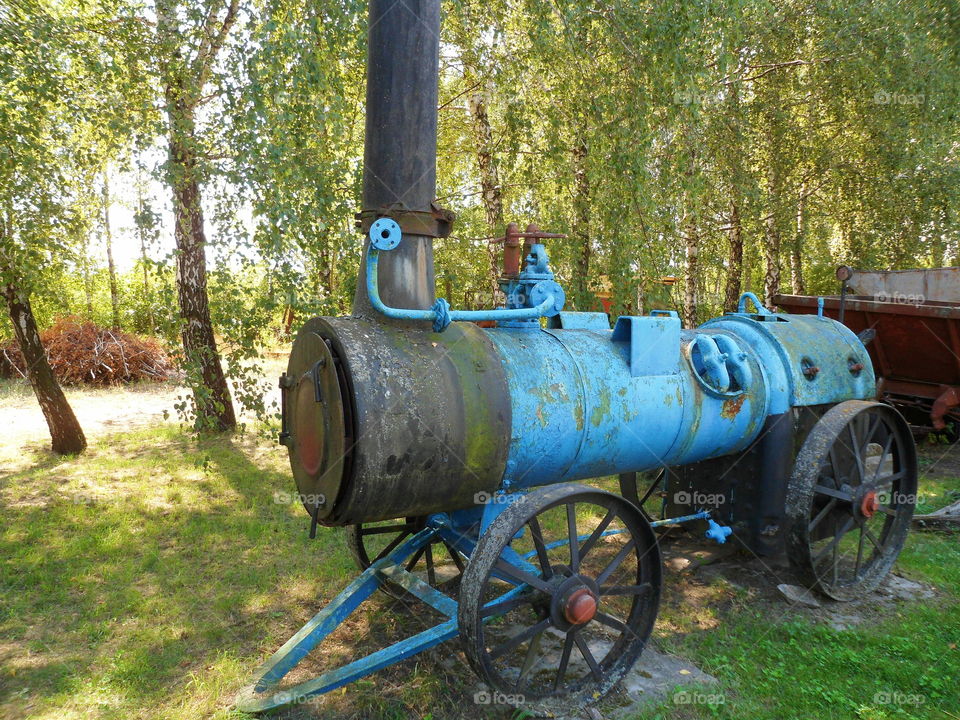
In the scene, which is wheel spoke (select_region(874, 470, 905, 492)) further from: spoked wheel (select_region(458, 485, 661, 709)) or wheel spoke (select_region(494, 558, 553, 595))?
wheel spoke (select_region(494, 558, 553, 595))

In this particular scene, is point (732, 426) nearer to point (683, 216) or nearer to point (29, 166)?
point (29, 166)

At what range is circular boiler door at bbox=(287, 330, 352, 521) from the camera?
256 centimetres

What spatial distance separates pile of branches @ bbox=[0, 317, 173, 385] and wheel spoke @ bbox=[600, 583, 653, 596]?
37.7 ft

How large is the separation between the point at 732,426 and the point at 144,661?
3549mm

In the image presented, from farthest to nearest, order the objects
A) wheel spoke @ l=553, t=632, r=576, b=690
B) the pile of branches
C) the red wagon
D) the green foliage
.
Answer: the pile of branches, the red wagon, the green foliage, wheel spoke @ l=553, t=632, r=576, b=690

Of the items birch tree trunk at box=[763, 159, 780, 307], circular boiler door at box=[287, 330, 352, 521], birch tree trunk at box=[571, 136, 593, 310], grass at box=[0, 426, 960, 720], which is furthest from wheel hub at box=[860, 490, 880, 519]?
birch tree trunk at box=[763, 159, 780, 307]

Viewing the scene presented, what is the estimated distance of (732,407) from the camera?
3.71 metres

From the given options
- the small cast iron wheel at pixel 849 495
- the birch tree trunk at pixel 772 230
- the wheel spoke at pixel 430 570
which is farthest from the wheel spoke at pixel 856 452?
→ the birch tree trunk at pixel 772 230

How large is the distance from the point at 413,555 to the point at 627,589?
196 cm

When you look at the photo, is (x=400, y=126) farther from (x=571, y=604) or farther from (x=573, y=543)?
(x=571, y=604)

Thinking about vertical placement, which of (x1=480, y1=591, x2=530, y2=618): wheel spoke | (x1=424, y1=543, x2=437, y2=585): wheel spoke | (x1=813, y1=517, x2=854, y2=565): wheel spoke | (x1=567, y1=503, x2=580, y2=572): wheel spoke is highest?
(x1=567, y1=503, x2=580, y2=572): wheel spoke

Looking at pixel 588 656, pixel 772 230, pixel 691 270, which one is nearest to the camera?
pixel 588 656

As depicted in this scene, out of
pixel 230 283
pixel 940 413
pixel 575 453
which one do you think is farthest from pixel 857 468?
pixel 230 283

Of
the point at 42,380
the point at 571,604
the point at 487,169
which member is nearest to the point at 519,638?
the point at 571,604
